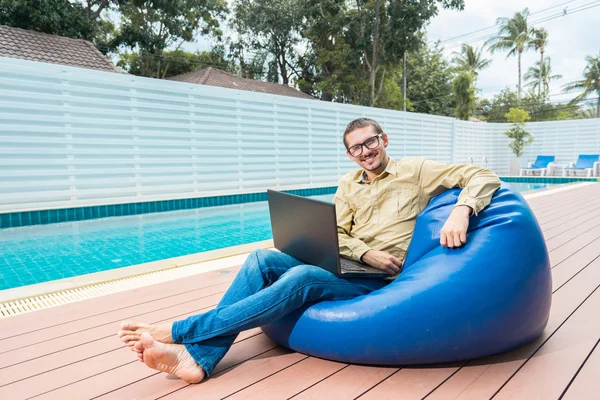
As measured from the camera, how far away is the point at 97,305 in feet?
7.46

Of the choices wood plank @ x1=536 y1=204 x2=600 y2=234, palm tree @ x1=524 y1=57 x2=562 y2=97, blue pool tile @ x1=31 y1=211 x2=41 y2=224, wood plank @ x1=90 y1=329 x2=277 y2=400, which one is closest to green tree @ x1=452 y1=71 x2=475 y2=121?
wood plank @ x1=536 y1=204 x2=600 y2=234

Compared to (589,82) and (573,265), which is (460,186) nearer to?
(573,265)

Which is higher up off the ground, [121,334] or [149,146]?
[149,146]

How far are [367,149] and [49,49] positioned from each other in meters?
14.2

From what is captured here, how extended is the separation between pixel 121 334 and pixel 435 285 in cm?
111

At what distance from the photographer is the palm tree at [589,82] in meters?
27.5

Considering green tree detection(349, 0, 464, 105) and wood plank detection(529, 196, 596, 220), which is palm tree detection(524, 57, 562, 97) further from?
wood plank detection(529, 196, 596, 220)

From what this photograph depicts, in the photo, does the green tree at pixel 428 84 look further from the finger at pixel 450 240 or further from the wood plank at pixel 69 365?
the wood plank at pixel 69 365

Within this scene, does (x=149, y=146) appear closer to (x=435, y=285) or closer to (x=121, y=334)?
(x=121, y=334)

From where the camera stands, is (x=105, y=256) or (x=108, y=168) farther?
(x=108, y=168)

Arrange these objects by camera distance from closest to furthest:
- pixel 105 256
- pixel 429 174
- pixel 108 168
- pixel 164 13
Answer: pixel 429 174 → pixel 105 256 → pixel 108 168 → pixel 164 13

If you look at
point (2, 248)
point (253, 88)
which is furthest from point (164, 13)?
point (2, 248)

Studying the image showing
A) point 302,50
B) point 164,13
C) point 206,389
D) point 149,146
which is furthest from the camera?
point 302,50

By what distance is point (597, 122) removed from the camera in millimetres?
14438
